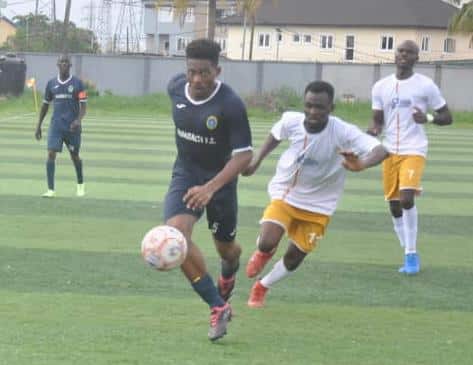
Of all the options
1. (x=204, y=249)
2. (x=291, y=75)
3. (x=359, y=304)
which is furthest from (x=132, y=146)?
(x=291, y=75)

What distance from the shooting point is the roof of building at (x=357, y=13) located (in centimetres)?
8506

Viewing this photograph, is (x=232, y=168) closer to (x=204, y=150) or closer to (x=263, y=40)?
(x=204, y=150)

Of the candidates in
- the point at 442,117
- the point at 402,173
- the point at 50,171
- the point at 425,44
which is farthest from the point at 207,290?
the point at 425,44

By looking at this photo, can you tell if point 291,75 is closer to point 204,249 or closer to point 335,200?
point 204,249

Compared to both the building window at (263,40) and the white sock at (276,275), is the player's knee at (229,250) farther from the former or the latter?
the building window at (263,40)

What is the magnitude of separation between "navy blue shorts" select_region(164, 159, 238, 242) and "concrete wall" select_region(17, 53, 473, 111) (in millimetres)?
39205

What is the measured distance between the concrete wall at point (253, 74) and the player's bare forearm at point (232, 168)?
Answer: 39806mm

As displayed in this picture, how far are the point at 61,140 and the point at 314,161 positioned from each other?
8.47m

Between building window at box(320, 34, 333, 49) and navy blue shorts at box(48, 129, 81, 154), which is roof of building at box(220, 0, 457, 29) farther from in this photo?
navy blue shorts at box(48, 129, 81, 154)

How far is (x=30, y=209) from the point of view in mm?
15461

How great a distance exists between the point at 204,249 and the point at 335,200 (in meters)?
3.43

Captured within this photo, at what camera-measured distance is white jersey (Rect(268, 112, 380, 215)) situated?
9.09 m

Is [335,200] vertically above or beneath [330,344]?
above

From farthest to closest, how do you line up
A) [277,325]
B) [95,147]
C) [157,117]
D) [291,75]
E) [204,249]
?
1. [291,75]
2. [157,117]
3. [95,147]
4. [204,249]
5. [277,325]
